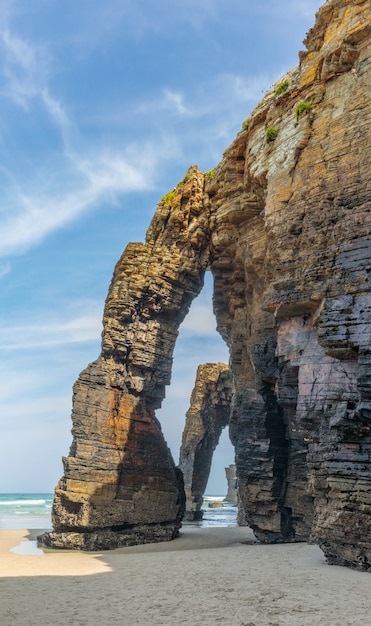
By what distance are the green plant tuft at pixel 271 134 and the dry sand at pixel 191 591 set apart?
1697cm

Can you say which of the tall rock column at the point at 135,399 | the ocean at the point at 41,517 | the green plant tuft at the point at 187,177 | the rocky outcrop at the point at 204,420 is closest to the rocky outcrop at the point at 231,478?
the ocean at the point at 41,517

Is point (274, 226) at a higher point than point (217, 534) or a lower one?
higher

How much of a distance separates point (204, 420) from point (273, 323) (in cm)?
2860

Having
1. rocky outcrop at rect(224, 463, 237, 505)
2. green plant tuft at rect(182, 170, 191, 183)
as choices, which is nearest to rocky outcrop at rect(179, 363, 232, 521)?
green plant tuft at rect(182, 170, 191, 183)

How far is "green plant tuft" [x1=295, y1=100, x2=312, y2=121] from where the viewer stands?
20.4m

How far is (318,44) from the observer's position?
2130 centimetres

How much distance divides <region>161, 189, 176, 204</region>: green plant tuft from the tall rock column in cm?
9

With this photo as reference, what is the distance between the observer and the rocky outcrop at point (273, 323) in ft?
51.2

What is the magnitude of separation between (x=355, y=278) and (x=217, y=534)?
18887mm

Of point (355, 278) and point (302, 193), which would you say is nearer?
point (355, 278)

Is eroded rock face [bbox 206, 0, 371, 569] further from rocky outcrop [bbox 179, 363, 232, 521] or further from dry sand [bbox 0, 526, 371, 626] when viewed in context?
rocky outcrop [bbox 179, 363, 232, 521]

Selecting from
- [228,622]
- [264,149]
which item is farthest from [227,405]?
[228,622]

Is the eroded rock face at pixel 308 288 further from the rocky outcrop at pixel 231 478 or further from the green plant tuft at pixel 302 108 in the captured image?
the rocky outcrop at pixel 231 478

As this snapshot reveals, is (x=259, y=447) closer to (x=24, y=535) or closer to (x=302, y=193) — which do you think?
(x=302, y=193)
